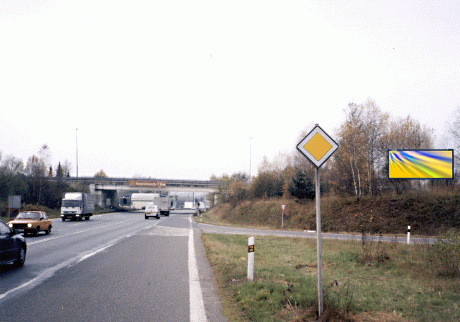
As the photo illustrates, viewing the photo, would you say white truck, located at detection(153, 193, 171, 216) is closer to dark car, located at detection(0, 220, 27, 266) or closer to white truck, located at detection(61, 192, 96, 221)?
white truck, located at detection(61, 192, 96, 221)

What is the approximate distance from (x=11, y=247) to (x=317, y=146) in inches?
363

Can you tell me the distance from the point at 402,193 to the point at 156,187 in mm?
60269

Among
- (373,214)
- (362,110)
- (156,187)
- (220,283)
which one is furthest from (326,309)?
(156,187)

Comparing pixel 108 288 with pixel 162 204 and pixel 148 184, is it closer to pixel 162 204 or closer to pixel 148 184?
pixel 162 204

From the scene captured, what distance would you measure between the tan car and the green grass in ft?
45.5

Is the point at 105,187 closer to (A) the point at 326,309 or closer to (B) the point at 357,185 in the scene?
(B) the point at 357,185

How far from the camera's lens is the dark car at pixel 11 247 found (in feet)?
33.2

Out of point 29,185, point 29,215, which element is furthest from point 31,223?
point 29,185

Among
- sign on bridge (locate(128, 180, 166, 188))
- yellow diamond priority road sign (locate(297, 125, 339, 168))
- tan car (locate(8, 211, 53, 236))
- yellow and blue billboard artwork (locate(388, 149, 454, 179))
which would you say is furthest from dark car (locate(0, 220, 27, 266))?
sign on bridge (locate(128, 180, 166, 188))

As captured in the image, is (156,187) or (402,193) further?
(156,187)

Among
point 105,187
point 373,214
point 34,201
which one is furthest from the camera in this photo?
point 105,187

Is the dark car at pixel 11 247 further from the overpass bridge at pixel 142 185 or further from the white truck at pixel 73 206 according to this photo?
the overpass bridge at pixel 142 185

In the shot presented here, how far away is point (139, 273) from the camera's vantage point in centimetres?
1014

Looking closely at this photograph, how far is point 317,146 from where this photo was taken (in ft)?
19.5
